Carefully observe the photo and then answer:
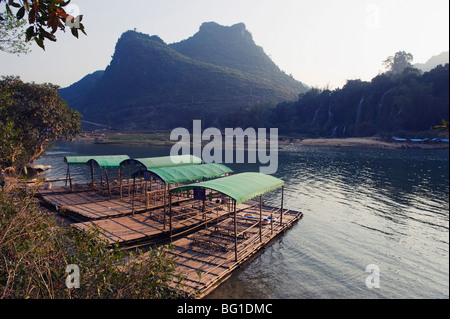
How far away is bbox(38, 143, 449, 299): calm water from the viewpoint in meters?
13.8

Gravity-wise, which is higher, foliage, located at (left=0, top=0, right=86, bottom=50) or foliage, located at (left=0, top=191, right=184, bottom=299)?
foliage, located at (left=0, top=0, right=86, bottom=50)

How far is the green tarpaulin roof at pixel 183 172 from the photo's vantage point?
19922 mm

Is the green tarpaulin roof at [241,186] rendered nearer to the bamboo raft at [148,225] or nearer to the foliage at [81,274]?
the bamboo raft at [148,225]

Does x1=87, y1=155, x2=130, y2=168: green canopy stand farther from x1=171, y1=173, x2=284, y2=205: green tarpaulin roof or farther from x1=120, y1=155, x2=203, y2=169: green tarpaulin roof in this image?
x1=171, y1=173, x2=284, y2=205: green tarpaulin roof

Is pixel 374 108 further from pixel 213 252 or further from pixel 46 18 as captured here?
pixel 46 18

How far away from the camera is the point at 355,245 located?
1919 cm

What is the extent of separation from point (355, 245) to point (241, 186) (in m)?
→ 9.10

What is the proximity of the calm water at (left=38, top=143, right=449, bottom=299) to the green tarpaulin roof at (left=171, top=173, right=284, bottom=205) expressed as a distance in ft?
11.8

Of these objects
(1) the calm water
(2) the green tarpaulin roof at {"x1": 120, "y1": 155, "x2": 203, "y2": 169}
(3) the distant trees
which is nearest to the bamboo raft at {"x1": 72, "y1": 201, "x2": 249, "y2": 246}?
(2) the green tarpaulin roof at {"x1": 120, "y1": 155, "x2": 203, "y2": 169}

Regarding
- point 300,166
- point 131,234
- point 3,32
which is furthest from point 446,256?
point 300,166

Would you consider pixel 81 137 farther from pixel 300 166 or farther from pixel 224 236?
pixel 224 236

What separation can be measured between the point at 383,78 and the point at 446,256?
10557 centimetres

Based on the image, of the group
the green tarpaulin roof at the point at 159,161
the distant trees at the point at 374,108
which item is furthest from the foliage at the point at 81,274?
the distant trees at the point at 374,108

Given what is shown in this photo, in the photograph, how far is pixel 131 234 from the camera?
16344mm
